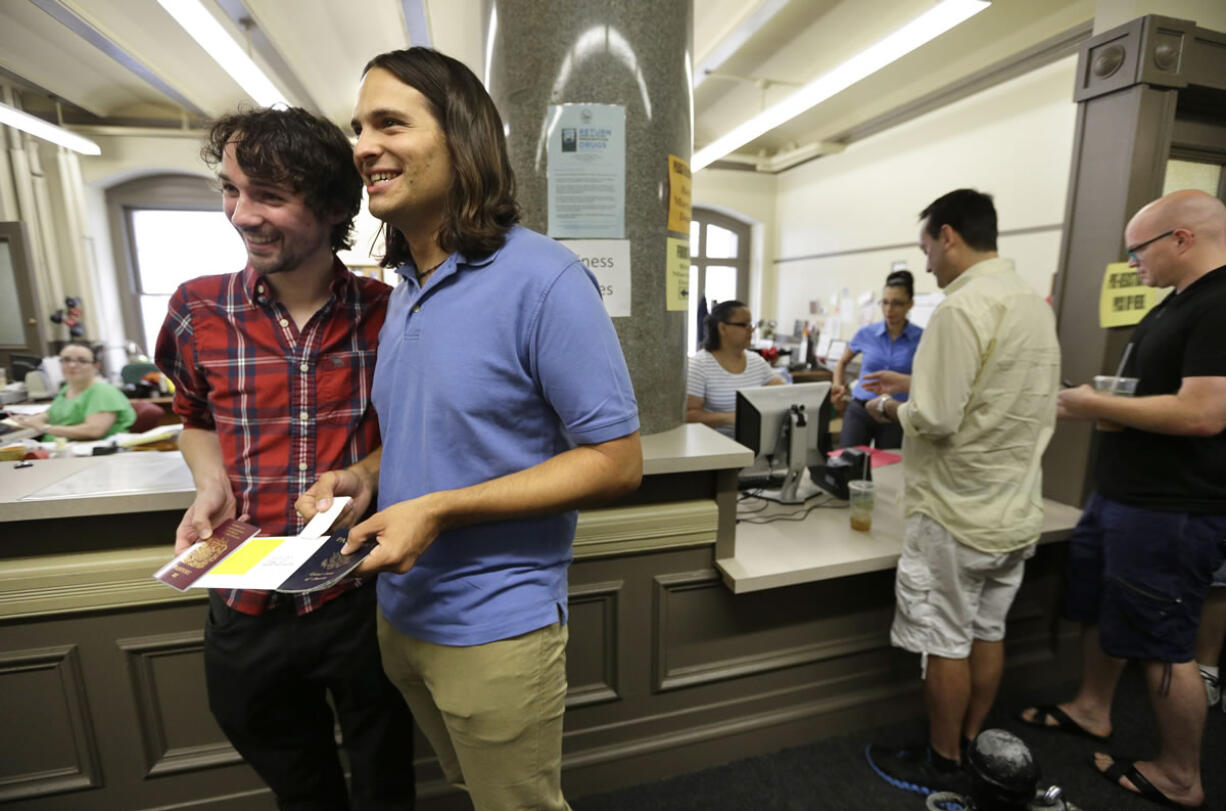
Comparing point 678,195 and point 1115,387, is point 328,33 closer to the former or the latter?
point 678,195

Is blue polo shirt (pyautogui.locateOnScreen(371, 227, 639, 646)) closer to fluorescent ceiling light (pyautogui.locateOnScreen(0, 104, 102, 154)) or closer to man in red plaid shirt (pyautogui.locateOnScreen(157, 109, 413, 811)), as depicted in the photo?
man in red plaid shirt (pyautogui.locateOnScreen(157, 109, 413, 811))

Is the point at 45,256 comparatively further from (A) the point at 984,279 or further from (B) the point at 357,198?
(A) the point at 984,279

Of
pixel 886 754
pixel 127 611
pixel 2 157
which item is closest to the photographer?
pixel 127 611

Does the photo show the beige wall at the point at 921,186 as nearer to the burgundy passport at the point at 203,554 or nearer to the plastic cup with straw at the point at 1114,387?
the plastic cup with straw at the point at 1114,387

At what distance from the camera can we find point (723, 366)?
3.18m

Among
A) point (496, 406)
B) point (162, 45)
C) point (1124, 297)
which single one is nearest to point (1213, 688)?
point (1124, 297)

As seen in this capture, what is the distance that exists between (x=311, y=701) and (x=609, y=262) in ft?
4.14

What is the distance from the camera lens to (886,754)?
1.88 metres

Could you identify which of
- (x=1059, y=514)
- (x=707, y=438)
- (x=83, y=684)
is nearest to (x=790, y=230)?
(x=1059, y=514)

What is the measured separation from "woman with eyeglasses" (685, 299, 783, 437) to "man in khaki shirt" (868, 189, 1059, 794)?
4.35 ft

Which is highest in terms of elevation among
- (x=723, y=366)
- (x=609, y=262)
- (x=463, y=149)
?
(x=463, y=149)

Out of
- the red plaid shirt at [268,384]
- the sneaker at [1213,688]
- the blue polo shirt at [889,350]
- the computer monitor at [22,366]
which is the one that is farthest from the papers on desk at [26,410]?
the sneaker at [1213,688]

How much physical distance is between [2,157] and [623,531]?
315 inches

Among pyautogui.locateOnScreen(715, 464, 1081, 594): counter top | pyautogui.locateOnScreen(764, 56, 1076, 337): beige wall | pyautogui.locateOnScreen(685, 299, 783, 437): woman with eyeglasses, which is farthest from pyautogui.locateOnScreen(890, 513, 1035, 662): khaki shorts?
pyautogui.locateOnScreen(764, 56, 1076, 337): beige wall
